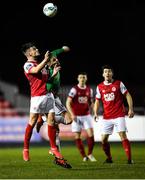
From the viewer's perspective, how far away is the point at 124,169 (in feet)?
34.1

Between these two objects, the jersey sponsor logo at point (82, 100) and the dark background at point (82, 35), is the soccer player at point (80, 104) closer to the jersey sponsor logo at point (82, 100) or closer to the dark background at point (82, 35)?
the jersey sponsor logo at point (82, 100)

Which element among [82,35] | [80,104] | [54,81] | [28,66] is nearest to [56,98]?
[54,81]

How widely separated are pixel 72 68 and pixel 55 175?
22645 mm

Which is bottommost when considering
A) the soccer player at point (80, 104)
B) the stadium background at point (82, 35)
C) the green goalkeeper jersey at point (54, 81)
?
the soccer player at point (80, 104)

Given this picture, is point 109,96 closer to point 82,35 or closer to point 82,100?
point 82,100

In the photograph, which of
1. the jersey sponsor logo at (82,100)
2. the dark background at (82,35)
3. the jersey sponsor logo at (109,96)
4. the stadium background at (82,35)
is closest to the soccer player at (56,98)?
the jersey sponsor logo at (109,96)

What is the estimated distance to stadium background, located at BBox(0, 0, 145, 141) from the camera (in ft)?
105

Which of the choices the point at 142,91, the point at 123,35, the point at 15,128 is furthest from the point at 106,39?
the point at 15,128

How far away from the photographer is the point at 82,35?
33.3m

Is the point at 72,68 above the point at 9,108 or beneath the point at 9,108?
above

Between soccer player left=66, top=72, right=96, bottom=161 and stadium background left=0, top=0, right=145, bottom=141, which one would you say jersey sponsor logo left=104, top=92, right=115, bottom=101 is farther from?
stadium background left=0, top=0, right=145, bottom=141

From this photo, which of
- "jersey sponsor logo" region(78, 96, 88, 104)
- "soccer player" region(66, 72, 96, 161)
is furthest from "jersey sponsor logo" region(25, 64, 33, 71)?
"jersey sponsor logo" region(78, 96, 88, 104)

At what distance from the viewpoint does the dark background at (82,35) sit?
105ft

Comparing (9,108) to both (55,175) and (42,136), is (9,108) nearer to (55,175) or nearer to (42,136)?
(42,136)
